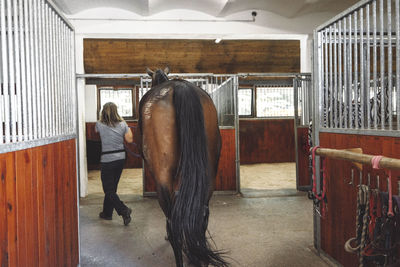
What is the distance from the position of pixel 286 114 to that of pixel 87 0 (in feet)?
18.8

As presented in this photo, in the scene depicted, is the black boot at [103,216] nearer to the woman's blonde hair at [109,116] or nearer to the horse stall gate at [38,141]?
the woman's blonde hair at [109,116]

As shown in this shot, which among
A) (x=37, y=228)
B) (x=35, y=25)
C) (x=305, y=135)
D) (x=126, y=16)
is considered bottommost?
(x=37, y=228)

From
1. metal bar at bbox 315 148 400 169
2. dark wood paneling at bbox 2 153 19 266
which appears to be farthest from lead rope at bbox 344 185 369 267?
dark wood paneling at bbox 2 153 19 266

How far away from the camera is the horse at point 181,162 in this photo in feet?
5.93

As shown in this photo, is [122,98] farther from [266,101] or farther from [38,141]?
[38,141]

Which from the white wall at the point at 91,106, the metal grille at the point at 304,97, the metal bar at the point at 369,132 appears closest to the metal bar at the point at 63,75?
the metal bar at the point at 369,132

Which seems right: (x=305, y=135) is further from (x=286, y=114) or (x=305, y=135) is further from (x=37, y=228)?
(x=37, y=228)

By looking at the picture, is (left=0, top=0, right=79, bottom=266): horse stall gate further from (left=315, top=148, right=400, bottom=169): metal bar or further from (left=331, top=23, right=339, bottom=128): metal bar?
(left=331, top=23, right=339, bottom=128): metal bar

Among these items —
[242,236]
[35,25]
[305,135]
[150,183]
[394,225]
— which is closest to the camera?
[394,225]

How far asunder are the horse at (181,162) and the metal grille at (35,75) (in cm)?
56

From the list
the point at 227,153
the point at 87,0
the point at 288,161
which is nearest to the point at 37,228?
the point at 227,153

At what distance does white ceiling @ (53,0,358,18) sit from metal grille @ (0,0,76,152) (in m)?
2.97

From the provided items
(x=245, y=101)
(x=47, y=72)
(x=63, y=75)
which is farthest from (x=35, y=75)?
(x=245, y=101)

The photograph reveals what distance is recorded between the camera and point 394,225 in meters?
1.39
